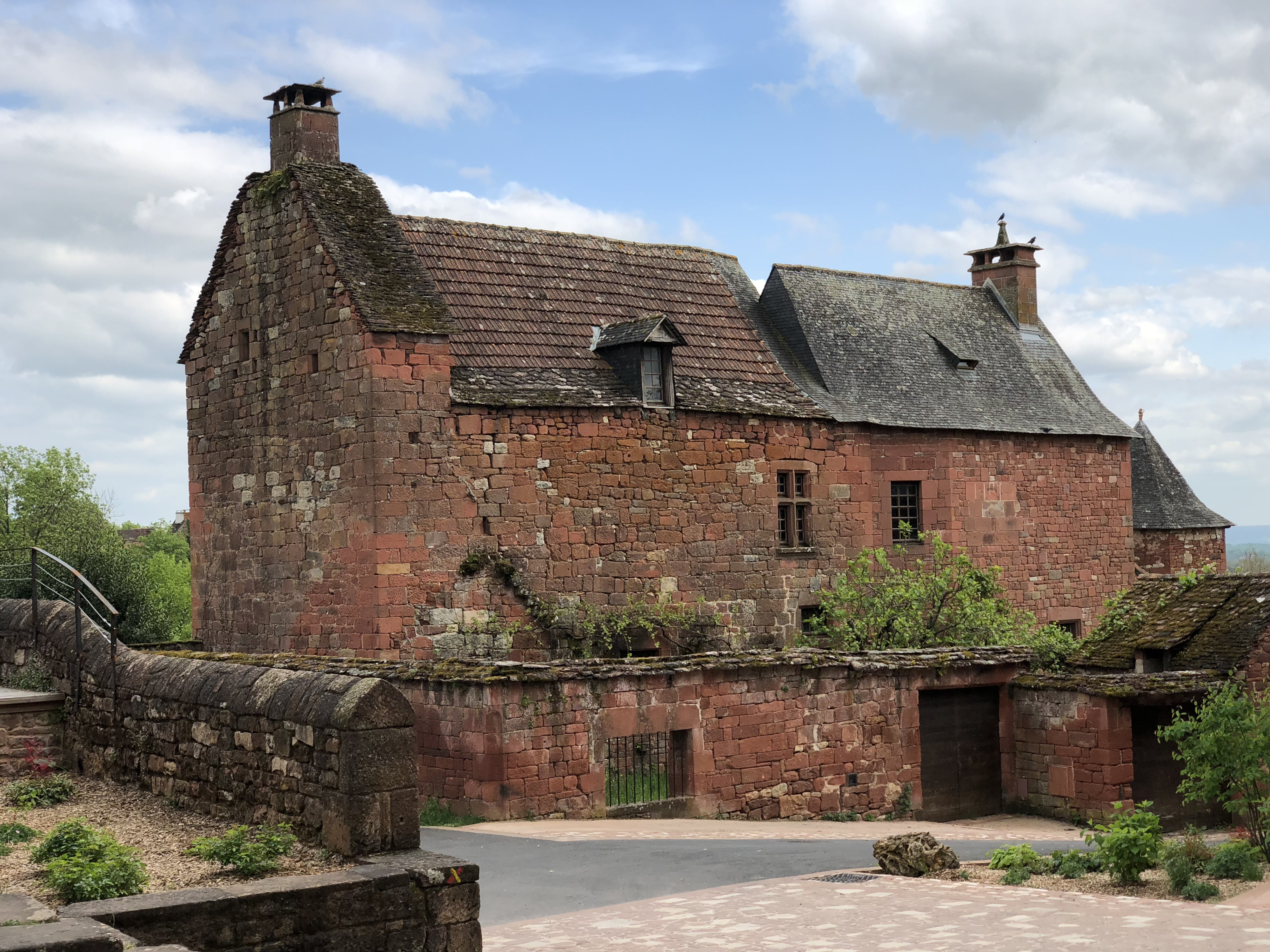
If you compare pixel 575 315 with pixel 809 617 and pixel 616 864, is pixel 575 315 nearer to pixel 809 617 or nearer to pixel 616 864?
pixel 809 617

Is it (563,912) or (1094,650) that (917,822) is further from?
(563,912)

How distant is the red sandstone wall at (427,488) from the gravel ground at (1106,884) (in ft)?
32.7

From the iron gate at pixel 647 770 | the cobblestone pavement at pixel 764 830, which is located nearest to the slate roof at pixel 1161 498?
the cobblestone pavement at pixel 764 830

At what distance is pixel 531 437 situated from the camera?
21719 mm

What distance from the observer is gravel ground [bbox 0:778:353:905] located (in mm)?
8742

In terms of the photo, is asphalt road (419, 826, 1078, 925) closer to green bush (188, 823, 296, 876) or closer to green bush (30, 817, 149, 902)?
green bush (188, 823, 296, 876)

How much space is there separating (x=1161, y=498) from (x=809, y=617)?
15019 mm

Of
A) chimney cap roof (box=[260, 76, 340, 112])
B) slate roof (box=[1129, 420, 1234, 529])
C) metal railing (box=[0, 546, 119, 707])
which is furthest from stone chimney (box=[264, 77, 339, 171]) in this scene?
slate roof (box=[1129, 420, 1234, 529])

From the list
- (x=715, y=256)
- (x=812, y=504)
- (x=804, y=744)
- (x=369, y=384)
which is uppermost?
(x=715, y=256)

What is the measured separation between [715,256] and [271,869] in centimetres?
2140

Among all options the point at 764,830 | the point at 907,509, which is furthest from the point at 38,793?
the point at 907,509

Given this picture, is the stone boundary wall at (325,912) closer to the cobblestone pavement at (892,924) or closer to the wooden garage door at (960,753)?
the cobblestone pavement at (892,924)

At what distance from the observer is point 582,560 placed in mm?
22219

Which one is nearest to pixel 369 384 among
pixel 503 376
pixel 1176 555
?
pixel 503 376
